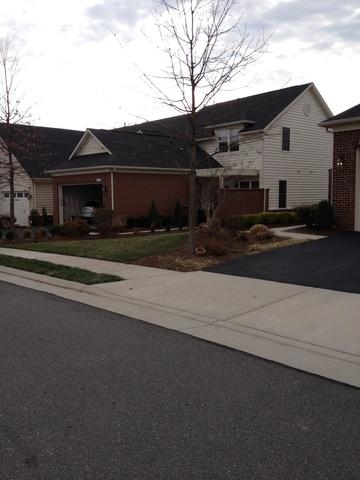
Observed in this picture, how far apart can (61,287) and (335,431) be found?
720 centimetres

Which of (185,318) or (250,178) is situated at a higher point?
(250,178)

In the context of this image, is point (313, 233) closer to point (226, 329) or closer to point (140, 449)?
point (226, 329)

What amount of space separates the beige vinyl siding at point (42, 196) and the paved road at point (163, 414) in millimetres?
25177

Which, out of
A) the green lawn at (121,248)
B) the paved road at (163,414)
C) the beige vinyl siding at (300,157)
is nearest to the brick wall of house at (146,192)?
the beige vinyl siding at (300,157)

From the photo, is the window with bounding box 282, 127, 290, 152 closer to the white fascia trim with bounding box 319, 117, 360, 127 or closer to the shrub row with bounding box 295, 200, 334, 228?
the white fascia trim with bounding box 319, 117, 360, 127

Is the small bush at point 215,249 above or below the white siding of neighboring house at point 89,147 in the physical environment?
below

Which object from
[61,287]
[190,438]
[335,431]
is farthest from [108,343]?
[61,287]

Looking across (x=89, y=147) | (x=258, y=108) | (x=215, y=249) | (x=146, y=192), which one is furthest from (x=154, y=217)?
(x=215, y=249)

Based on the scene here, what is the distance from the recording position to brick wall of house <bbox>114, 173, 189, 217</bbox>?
2369 centimetres

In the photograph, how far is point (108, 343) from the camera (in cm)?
602

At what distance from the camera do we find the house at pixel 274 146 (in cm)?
2578

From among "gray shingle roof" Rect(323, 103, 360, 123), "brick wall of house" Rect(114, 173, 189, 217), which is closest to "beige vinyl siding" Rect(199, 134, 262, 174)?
"brick wall of house" Rect(114, 173, 189, 217)

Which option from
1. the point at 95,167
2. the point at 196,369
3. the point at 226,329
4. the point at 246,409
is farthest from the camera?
the point at 95,167

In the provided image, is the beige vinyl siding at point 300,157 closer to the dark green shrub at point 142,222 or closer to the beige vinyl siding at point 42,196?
the dark green shrub at point 142,222
